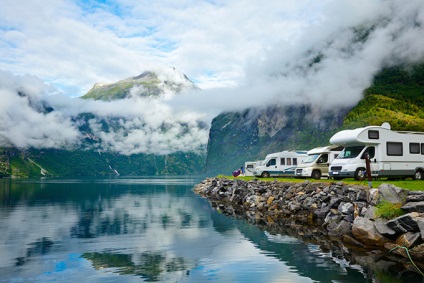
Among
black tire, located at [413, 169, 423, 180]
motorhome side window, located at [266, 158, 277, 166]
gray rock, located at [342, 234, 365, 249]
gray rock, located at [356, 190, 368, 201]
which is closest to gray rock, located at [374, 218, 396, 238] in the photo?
gray rock, located at [342, 234, 365, 249]

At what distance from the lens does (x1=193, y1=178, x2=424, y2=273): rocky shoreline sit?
737 inches

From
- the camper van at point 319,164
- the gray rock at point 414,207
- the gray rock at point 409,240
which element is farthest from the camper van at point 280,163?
the gray rock at point 409,240

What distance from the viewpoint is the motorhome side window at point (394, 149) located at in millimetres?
33938

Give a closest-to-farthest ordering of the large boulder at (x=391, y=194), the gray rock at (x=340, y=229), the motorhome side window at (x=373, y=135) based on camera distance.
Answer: the large boulder at (x=391, y=194) < the gray rock at (x=340, y=229) < the motorhome side window at (x=373, y=135)

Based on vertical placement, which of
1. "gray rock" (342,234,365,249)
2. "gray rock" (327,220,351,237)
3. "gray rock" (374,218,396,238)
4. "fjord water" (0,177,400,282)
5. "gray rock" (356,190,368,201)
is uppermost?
"gray rock" (356,190,368,201)

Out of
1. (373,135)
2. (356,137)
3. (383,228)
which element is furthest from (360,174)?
(383,228)

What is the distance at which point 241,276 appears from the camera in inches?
653

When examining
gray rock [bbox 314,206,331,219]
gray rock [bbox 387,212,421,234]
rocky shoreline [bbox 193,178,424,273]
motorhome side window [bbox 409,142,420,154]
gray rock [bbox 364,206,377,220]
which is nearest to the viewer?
gray rock [bbox 387,212,421,234]

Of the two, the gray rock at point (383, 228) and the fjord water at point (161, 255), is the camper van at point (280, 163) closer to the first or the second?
the fjord water at point (161, 255)

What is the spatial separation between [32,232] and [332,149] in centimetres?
3165

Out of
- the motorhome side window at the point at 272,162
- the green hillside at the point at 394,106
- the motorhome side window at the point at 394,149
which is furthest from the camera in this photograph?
the green hillside at the point at 394,106

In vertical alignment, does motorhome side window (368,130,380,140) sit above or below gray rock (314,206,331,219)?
above

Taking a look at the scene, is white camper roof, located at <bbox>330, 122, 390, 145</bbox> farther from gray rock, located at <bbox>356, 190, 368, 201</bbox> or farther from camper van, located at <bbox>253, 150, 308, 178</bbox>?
camper van, located at <bbox>253, 150, 308, 178</bbox>

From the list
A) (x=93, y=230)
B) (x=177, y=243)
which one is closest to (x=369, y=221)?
(x=177, y=243)
